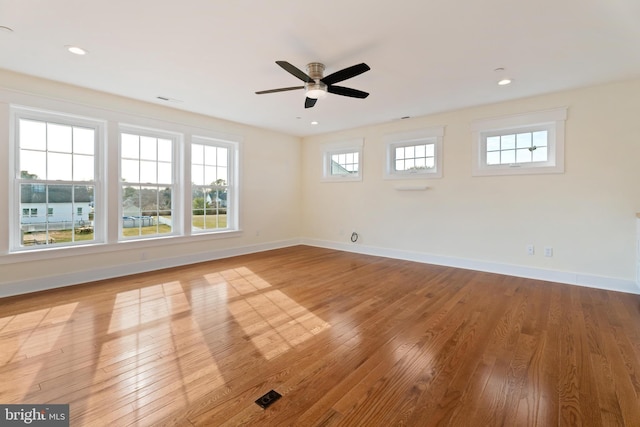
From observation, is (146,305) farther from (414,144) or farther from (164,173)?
(414,144)

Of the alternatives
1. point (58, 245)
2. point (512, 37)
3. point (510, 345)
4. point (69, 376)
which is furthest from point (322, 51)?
point (58, 245)

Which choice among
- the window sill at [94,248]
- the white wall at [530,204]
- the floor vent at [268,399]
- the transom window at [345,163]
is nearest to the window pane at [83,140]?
the window sill at [94,248]

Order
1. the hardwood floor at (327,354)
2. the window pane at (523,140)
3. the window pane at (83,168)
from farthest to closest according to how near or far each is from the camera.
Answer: the window pane at (523,140)
the window pane at (83,168)
the hardwood floor at (327,354)

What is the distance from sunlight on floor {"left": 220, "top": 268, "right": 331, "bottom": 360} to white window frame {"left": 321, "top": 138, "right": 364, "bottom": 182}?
3274 millimetres

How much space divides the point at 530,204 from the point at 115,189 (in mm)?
6134

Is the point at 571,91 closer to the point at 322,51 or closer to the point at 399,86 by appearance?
the point at 399,86

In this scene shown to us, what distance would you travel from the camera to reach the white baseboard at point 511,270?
3.65m

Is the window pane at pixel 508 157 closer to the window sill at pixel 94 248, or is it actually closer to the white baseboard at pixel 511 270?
the white baseboard at pixel 511 270

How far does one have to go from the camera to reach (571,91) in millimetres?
3865

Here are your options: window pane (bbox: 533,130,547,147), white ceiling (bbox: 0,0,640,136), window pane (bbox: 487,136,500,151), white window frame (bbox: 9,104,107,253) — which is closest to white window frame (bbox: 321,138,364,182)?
white ceiling (bbox: 0,0,640,136)

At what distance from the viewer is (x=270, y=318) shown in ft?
9.20

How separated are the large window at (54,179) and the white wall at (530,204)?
15.2 feet

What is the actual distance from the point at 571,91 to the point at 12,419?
6246 millimetres

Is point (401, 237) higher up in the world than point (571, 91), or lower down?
lower down
